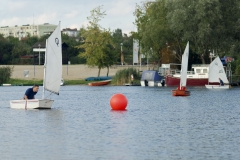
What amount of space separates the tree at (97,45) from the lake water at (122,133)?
62.7 metres

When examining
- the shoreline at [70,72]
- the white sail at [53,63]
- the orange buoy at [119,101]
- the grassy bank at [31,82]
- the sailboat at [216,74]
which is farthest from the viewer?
the shoreline at [70,72]

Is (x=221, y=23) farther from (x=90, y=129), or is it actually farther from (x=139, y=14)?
(x=90, y=129)

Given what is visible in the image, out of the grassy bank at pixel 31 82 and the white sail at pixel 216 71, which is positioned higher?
the white sail at pixel 216 71

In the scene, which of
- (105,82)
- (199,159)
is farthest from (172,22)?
(199,159)

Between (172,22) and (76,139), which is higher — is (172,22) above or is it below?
above

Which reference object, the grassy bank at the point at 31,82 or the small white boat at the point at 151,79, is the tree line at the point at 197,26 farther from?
the grassy bank at the point at 31,82

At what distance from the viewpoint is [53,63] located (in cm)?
6291

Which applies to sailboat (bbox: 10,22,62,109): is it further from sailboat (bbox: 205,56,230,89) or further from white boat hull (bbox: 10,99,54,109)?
sailboat (bbox: 205,56,230,89)

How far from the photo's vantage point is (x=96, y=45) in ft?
442

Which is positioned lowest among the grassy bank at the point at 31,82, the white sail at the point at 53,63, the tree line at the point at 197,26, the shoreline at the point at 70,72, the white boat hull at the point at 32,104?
the grassy bank at the point at 31,82

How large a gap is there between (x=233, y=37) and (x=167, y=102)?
4244cm

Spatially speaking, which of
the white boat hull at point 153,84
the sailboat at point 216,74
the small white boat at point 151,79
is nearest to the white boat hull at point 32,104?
the sailboat at point 216,74

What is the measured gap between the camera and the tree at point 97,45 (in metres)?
133

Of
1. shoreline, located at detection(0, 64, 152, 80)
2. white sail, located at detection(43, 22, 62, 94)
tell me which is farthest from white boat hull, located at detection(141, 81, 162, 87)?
white sail, located at detection(43, 22, 62, 94)
